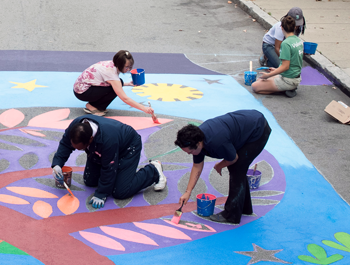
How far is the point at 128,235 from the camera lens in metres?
3.45

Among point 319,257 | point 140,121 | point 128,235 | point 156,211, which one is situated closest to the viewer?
point 319,257

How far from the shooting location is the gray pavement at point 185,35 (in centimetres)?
596

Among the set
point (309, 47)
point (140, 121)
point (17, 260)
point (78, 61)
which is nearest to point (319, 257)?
point (17, 260)

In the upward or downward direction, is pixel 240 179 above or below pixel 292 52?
below

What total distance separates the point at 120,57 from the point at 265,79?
304cm

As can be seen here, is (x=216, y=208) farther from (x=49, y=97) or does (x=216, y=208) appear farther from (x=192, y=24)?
(x=192, y=24)

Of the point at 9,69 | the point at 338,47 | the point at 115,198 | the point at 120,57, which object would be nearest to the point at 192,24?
the point at 338,47

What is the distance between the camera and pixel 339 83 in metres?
7.41

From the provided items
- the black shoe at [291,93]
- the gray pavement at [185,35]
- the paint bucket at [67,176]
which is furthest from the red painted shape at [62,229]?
the black shoe at [291,93]

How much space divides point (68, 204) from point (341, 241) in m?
2.61

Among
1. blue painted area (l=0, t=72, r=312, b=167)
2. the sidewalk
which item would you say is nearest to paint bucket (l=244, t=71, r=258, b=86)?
blue painted area (l=0, t=72, r=312, b=167)

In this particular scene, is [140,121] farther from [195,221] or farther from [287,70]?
[287,70]

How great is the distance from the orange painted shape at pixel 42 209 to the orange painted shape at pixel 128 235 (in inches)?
22.8

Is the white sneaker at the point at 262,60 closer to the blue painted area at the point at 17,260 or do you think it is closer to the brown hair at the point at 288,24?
the brown hair at the point at 288,24
